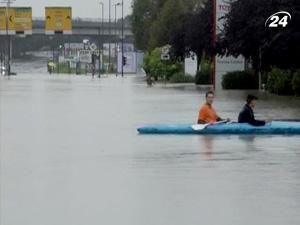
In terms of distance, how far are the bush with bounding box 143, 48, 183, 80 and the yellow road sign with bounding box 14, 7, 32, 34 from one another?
22200mm

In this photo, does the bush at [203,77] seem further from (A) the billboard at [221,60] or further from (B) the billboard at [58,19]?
(B) the billboard at [58,19]

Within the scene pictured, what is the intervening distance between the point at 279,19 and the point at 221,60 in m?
20.7

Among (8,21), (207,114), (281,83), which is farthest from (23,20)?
(207,114)

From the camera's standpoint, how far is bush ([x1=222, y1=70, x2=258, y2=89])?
64812mm

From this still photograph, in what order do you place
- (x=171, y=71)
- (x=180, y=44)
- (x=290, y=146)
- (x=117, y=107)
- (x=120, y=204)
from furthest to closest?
(x=171, y=71)
(x=180, y=44)
(x=117, y=107)
(x=290, y=146)
(x=120, y=204)

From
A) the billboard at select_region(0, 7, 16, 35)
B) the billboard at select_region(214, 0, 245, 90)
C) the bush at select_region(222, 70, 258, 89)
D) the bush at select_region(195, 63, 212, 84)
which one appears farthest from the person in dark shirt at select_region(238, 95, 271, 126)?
the billboard at select_region(0, 7, 16, 35)

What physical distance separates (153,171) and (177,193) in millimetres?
2793

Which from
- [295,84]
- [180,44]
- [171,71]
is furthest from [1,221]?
[171,71]

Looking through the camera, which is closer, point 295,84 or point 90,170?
point 90,170

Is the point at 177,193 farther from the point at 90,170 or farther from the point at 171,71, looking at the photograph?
the point at 171,71

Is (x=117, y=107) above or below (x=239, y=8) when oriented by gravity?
below

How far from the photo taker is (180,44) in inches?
3177

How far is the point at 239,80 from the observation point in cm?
6506

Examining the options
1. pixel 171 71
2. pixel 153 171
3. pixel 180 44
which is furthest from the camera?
pixel 171 71
